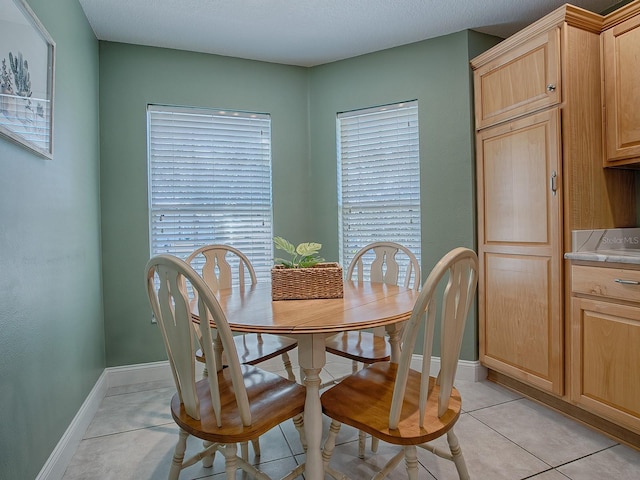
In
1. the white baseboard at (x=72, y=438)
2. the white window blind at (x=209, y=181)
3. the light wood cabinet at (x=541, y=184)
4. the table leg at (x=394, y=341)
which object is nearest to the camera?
the white baseboard at (x=72, y=438)

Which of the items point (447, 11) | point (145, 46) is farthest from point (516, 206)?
point (145, 46)

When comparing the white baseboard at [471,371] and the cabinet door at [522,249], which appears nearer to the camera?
the cabinet door at [522,249]

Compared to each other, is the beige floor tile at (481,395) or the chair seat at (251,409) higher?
the chair seat at (251,409)

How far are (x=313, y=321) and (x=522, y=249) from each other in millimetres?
1620

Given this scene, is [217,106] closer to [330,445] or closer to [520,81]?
[520,81]

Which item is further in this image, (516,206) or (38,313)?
(516,206)

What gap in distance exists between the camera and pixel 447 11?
93.9 inches

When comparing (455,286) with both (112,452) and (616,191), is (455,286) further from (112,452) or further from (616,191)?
(112,452)

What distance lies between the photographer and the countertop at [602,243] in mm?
1936

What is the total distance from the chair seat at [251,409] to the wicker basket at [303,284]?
1.15 ft

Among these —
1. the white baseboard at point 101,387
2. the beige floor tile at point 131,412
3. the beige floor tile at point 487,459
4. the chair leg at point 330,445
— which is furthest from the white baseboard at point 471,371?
the beige floor tile at point 131,412

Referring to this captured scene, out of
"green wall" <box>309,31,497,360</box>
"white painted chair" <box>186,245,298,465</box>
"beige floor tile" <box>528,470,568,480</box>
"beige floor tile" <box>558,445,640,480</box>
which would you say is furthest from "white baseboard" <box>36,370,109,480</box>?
"beige floor tile" <box>558,445,640,480</box>

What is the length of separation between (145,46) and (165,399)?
2456 millimetres

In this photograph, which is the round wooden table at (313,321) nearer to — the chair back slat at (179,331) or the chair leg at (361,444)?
the chair back slat at (179,331)
